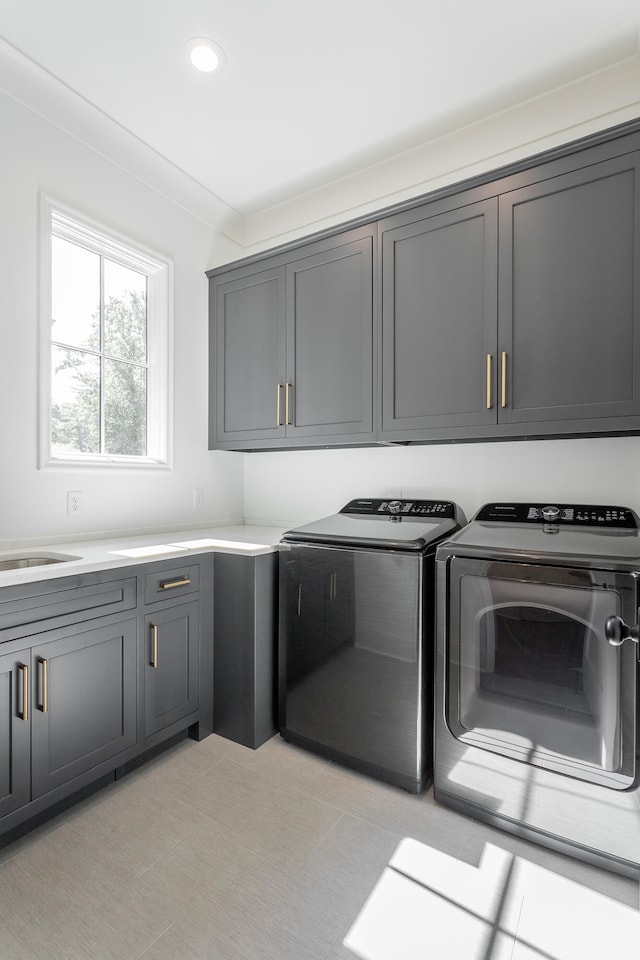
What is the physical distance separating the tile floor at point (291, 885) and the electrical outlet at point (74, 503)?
1155 millimetres

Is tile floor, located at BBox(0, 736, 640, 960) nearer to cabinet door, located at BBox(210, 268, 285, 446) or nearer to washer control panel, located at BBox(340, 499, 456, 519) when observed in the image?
washer control panel, located at BBox(340, 499, 456, 519)

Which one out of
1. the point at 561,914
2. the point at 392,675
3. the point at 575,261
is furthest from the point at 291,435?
the point at 561,914

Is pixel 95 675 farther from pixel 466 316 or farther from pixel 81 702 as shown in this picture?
pixel 466 316

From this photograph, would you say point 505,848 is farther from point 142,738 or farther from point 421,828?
point 142,738

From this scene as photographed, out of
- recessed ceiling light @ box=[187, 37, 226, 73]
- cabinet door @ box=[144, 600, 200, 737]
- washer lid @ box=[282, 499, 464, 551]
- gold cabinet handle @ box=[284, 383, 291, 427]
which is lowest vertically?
cabinet door @ box=[144, 600, 200, 737]

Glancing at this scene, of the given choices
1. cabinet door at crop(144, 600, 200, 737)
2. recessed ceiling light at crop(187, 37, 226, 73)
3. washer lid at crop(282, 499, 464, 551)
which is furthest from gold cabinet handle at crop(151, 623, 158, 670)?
recessed ceiling light at crop(187, 37, 226, 73)

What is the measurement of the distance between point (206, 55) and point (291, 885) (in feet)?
9.51

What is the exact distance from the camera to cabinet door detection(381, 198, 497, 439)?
2.04 metres

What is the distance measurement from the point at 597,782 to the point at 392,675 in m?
0.71

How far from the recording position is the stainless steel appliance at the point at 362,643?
6.00 ft

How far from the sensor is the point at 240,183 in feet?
8.93

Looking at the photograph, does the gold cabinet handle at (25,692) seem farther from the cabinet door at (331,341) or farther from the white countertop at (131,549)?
the cabinet door at (331,341)

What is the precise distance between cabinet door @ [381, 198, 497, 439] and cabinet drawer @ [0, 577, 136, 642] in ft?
4.37

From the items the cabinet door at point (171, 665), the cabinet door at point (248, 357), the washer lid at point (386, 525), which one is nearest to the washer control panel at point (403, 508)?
the washer lid at point (386, 525)
